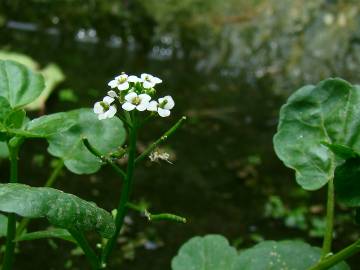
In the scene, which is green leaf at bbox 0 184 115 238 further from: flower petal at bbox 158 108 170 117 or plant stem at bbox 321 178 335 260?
plant stem at bbox 321 178 335 260

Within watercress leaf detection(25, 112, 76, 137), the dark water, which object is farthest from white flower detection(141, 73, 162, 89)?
the dark water

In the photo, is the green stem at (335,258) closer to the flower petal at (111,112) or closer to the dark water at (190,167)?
the flower petal at (111,112)

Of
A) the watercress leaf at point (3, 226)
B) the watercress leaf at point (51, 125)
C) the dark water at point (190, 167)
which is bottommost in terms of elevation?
the dark water at point (190, 167)

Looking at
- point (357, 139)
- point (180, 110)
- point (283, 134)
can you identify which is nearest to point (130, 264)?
point (283, 134)

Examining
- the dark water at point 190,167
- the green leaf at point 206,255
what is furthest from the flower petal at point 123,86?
the dark water at point 190,167

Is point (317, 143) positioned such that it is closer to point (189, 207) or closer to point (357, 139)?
point (357, 139)

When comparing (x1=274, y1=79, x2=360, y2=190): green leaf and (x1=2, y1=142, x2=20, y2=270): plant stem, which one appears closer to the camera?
(x1=2, y1=142, x2=20, y2=270): plant stem
